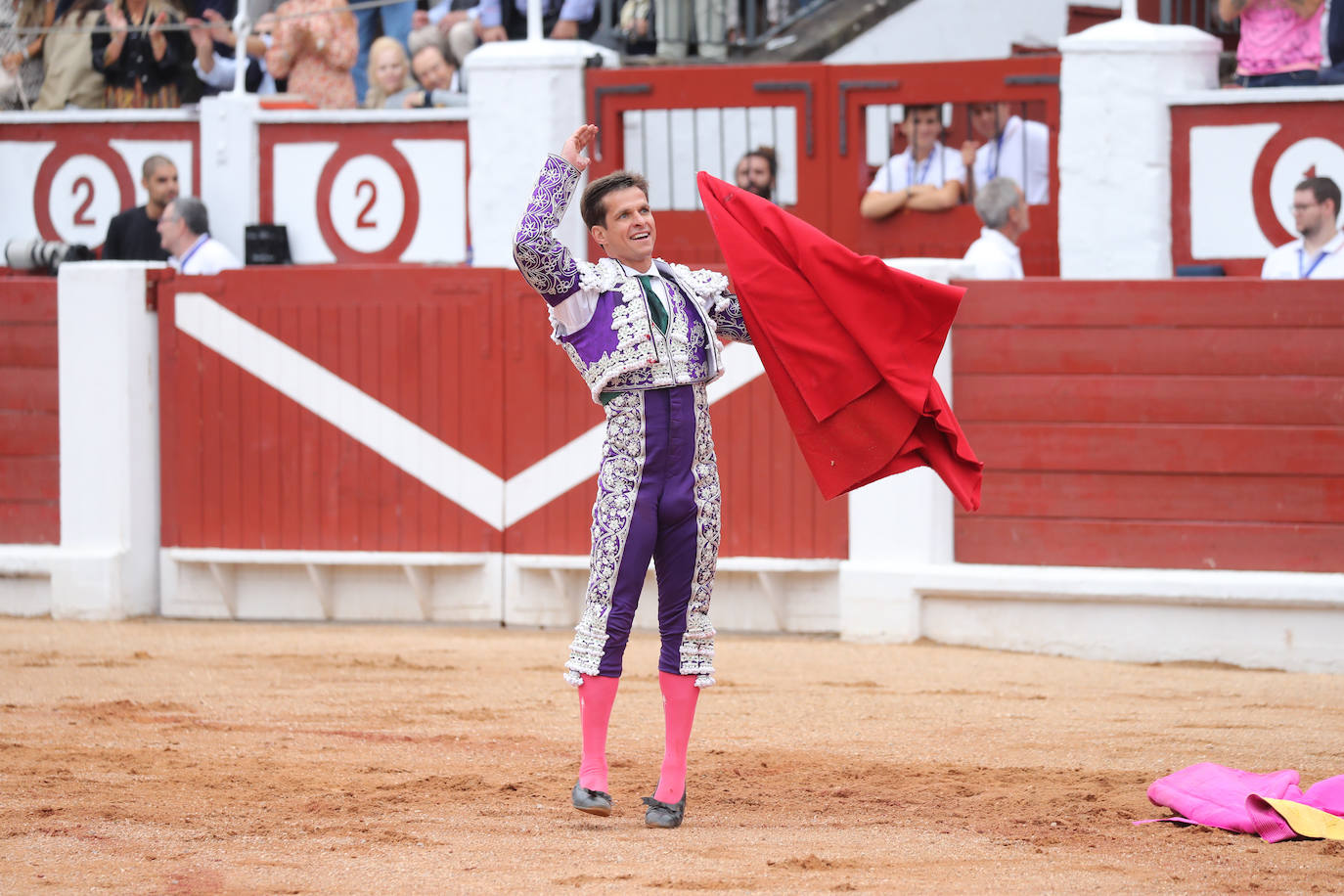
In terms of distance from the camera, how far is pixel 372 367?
24.4 feet

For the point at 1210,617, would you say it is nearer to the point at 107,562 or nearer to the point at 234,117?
the point at 107,562

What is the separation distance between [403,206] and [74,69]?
2.35 m

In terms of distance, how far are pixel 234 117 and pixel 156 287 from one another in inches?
90.6

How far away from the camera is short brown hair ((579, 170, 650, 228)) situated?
4098 mm

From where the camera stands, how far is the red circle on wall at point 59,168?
9.90m

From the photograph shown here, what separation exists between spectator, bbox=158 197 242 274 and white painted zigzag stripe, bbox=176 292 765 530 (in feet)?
1.58

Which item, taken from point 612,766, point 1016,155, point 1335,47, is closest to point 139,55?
point 1016,155

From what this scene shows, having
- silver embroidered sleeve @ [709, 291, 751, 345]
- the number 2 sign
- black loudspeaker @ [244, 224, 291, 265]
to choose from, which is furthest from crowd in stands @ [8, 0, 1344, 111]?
silver embroidered sleeve @ [709, 291, 751, 345]

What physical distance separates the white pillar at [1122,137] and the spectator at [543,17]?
2.87 m

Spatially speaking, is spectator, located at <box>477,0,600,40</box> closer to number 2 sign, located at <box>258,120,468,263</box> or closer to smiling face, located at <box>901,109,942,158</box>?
number 2 sign, located at <box>258,120,468,263</box>

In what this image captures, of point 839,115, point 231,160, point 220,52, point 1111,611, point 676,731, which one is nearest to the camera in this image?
point 676,731

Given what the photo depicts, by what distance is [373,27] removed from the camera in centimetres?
1061

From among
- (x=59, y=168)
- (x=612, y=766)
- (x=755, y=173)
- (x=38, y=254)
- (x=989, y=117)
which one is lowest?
(x=612, y=766)

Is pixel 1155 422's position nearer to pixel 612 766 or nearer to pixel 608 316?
pixel 612 766
